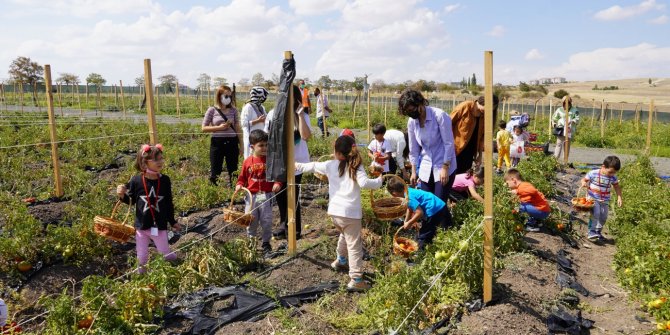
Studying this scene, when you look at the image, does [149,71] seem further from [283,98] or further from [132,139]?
[132,139]

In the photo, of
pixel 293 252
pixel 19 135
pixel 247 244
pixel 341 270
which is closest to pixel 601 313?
pixel 341 270

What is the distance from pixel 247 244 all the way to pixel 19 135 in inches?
405

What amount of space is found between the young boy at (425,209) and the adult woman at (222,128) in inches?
107

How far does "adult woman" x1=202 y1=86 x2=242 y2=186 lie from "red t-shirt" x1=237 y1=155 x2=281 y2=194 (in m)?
1.59

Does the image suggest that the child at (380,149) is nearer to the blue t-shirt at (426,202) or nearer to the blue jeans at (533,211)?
the blue jeans at (533,211)

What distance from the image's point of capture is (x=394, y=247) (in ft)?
15.8

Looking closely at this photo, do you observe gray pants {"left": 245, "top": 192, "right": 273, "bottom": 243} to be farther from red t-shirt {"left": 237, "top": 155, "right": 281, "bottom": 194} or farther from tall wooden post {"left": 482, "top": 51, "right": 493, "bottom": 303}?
tall wooden post {"left": 482, "top": 51, "right": 493, "bottom": 303}

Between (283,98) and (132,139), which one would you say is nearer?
(283,98)

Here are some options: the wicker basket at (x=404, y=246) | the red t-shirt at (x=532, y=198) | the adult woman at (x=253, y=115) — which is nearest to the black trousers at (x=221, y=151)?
the adult woman at (x=253, y=115)

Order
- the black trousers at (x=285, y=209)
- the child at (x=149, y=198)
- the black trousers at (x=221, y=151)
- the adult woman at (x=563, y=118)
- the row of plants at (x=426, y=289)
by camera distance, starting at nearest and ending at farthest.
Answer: the row of plants at (x=426, y=289), the child at (x=149, y=198), the black trousers at (x=285, y=209), the black trousers at (x=221, y=151), the adult woman at (x=563, y=118)

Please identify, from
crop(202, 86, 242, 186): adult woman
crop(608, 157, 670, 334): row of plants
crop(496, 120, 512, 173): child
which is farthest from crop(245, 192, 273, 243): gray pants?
crop(496, 120, 512, 173): child

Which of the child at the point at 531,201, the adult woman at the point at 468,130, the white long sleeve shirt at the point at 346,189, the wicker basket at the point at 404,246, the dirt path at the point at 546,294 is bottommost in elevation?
the dirt path at the point at 546,294

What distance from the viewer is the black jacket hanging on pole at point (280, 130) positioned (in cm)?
471

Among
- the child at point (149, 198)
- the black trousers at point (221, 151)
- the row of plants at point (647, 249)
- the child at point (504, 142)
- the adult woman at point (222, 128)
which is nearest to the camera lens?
the row of plants at point (647, 249)
